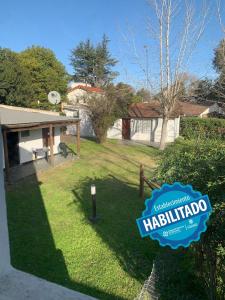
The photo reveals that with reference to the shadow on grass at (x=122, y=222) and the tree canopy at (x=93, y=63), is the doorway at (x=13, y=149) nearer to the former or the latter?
the shadow on grass at (x=122, y=222)

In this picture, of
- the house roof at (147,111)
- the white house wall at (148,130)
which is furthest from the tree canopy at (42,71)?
the house roof at (147,111)

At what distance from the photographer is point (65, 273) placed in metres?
5.06

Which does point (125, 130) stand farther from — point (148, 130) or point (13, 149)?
point (13, 149)

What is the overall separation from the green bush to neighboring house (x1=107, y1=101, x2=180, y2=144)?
20.8 metres

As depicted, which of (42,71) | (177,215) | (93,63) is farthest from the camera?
(93,63)

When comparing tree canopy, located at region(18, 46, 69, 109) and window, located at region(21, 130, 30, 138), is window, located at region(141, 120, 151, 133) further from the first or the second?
window, located at region(21, 130, 30, 138)

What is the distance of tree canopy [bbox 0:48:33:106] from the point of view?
2509 centimetres

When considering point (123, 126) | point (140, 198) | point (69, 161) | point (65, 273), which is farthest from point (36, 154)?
point (123, 126)

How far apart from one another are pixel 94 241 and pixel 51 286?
15.9 ft

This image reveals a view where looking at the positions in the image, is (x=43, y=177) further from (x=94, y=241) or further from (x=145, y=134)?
(x=145, y=134)

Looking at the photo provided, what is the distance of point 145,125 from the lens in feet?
86.8

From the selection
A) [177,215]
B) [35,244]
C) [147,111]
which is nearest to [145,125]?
[147,111]

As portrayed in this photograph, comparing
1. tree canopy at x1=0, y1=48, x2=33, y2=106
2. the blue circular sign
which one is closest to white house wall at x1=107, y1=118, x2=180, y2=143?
tree canopy at x1=0, y1=48, x2=33, y2=106

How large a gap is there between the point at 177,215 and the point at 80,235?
5.23 metres
